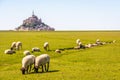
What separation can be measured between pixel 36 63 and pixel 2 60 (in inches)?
472

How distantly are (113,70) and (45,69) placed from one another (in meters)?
7.27

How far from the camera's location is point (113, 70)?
27.5 m

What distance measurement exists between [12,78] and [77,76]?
613 centimetres

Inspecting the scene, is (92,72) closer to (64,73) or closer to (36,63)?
(64,73)

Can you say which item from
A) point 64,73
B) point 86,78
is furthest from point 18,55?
point 86,78

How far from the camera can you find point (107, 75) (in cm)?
2462

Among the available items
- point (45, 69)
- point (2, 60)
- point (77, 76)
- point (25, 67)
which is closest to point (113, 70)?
point (77, 76)

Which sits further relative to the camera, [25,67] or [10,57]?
[10,57]

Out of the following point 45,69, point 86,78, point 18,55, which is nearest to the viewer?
point 86,78

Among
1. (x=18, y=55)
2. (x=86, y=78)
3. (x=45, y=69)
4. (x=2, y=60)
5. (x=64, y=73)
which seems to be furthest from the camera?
(x=18, y=55)

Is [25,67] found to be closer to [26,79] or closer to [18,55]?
[26,79]

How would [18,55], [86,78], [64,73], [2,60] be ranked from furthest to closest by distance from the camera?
[18,55] → [2,60] → [64,73] → [86,78]

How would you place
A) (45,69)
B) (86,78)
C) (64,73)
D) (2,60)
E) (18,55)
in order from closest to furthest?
(86,78) → (64,73) → (45,69) → (2,60) → (18,55)

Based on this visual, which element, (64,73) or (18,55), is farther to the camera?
(18,55)
